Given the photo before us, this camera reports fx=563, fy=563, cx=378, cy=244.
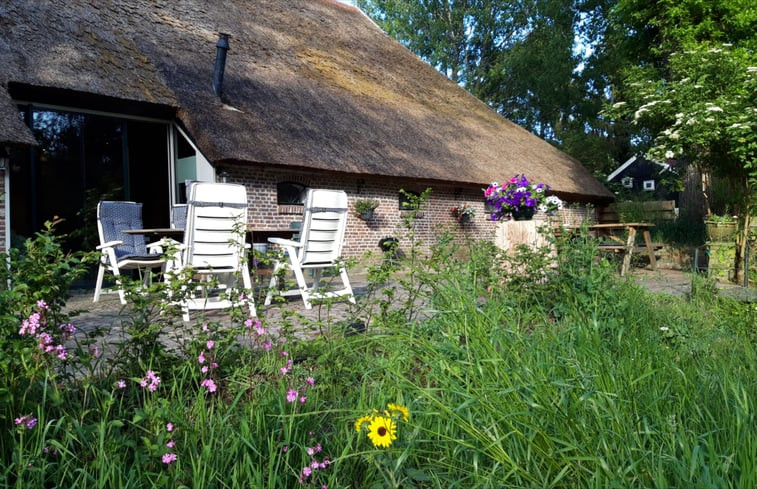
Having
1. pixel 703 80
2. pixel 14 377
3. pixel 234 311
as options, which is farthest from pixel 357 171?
pixel 14 377

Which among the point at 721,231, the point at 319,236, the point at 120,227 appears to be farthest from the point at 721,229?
the point at 120,227

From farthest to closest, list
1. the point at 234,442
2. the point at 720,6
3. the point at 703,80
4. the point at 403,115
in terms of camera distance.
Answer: the point at 403,115 < the point at 720,6 < the point at 703,80 < the point at 234,442

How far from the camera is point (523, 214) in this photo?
5.73 meters

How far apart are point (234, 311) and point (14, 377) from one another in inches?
32.4

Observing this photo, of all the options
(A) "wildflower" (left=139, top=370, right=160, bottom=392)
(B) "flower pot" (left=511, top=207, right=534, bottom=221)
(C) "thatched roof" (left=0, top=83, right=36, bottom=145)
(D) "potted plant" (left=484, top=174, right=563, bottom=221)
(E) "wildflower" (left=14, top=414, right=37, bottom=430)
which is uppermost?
(C) "thatched roof" (left=0, top=83, right=36, bottom=145)

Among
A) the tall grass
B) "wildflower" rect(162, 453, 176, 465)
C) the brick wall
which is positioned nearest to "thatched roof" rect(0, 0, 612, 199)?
the brick wall

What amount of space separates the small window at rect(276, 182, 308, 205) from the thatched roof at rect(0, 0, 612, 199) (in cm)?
73

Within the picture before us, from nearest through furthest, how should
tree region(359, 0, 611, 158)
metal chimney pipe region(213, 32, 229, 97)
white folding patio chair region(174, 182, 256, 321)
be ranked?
white folding patio chair region(174, 182, 256, 321) < metal chimney pipe region(213, 32, 229, 97) < tree region(359, 0, 611, 158)

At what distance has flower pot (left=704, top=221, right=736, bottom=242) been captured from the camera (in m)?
6.85

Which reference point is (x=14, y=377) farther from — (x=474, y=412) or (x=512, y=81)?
(x=512, y=81)

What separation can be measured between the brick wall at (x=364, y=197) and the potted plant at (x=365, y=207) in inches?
3.8

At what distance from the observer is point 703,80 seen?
30.2ft

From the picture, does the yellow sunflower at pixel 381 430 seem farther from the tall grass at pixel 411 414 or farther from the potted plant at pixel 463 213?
the potted plant at pixel 463 213

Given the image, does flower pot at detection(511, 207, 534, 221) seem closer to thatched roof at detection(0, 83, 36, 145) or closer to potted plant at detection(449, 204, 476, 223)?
thatched roof at detection(0, 83, 36, 145)
